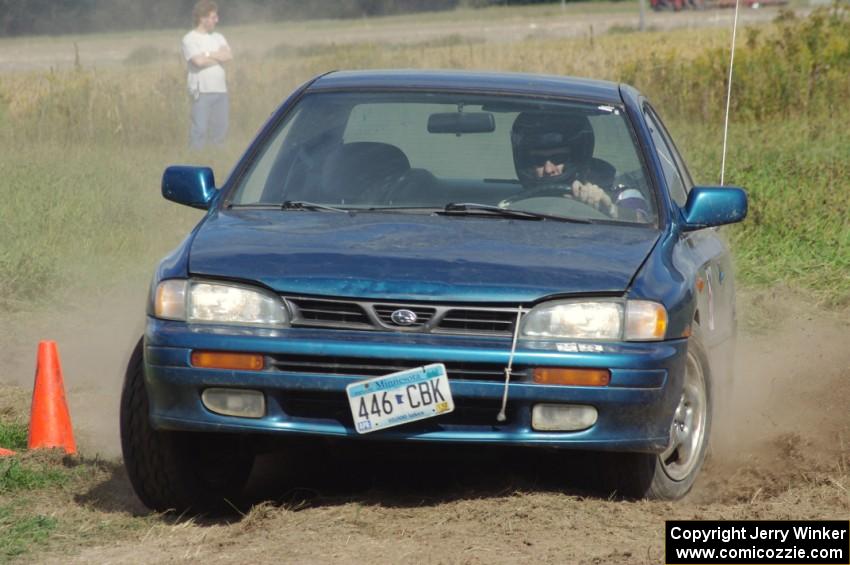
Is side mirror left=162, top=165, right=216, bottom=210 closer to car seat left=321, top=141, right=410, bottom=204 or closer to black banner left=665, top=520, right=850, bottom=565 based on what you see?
car seat left=321, top=141, right=410, bottom=204

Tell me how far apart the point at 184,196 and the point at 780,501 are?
2492mm

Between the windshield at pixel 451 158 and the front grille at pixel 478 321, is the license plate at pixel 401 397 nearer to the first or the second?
the front grille at pixel 478 321

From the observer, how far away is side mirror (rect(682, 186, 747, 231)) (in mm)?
5648

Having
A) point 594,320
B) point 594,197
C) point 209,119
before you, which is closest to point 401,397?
point 594,320

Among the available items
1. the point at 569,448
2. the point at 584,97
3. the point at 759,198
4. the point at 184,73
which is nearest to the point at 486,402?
the point at 569,448

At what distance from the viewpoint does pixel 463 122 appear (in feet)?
19.9

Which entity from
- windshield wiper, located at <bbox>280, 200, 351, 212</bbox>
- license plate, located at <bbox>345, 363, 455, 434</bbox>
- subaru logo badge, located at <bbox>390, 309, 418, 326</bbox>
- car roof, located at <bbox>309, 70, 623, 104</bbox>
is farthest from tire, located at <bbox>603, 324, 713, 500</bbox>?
windshield wiper, located at <bbox>280, 200, 351, 212</bbox>

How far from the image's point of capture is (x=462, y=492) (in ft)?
17.1

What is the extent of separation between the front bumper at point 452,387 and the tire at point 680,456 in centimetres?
30

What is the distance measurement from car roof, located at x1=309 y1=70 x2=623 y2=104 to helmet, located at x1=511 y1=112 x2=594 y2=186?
0.12 metres

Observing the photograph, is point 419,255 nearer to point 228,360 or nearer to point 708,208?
point 228,360

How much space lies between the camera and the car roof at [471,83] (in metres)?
6.07

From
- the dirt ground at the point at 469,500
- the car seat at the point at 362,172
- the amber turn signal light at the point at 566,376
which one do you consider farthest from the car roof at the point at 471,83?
the amber turn signal light at the point at 566,376

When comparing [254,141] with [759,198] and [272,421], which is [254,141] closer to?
[272,421]
